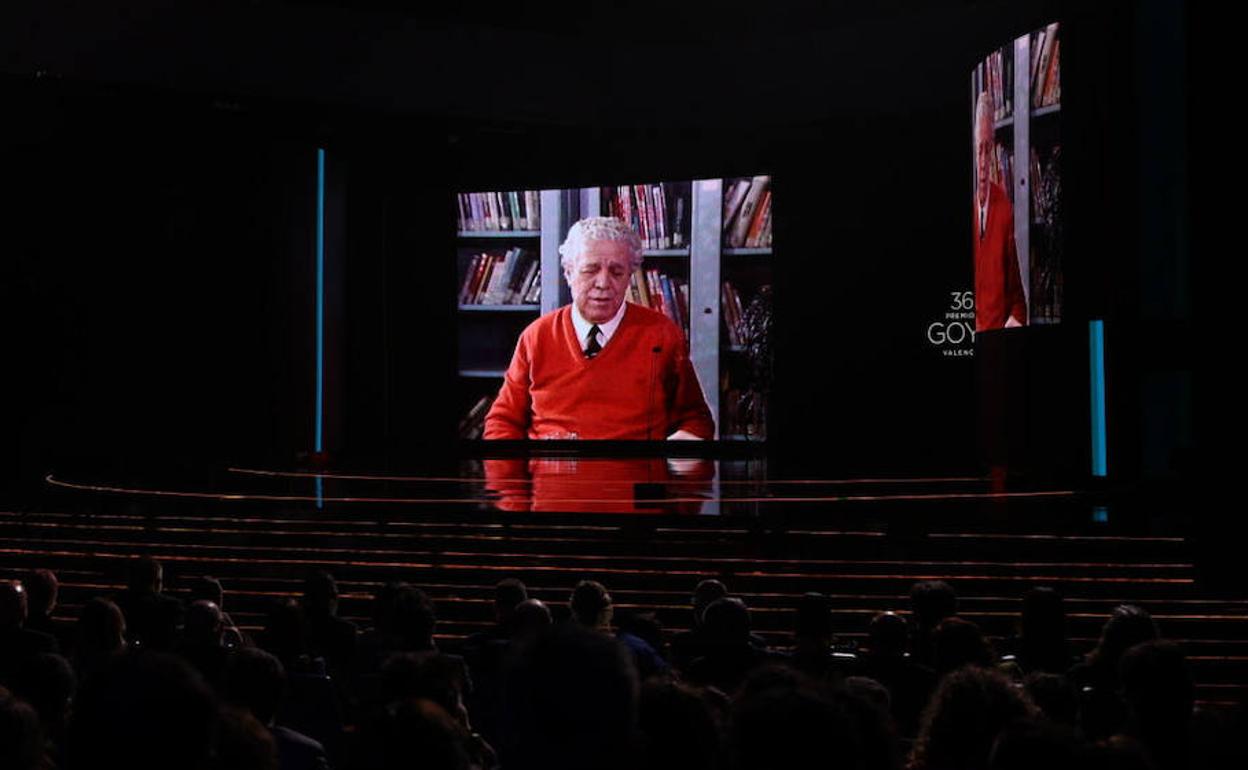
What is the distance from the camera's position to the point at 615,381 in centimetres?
1177

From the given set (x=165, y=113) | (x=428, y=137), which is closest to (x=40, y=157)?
(x=165, y=113)

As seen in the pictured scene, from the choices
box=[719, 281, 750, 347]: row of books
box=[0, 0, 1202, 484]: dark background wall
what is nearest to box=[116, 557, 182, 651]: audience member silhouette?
box=[0, 0, 1202, 484]: dark background wall

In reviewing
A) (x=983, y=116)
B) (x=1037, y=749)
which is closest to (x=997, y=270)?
(x=983, y=116)

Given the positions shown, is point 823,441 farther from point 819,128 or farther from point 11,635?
point 11,635

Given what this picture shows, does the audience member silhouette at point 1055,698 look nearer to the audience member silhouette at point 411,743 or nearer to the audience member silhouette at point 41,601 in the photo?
the audience member silhouette at point 411,743

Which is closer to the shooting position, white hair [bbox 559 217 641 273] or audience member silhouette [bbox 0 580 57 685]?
audience member silhouette [bbox 0 580 57 685]

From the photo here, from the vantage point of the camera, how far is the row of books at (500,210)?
39.9ft

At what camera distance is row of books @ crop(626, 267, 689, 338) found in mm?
11734

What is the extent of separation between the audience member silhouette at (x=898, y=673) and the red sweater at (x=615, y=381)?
7782 mm

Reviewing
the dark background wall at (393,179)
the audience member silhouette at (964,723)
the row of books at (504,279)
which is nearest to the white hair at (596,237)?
the row of books at (504,279)

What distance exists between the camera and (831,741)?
1674mm

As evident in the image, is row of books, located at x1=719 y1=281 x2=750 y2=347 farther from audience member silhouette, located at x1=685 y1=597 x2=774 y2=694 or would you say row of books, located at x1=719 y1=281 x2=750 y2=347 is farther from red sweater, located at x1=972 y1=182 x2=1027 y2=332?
audience member silhouette, located at x1=685 y1=597 x2=774 y2=694

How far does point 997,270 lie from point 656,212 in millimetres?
3630

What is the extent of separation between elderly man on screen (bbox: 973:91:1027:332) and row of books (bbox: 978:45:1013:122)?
75 mm
